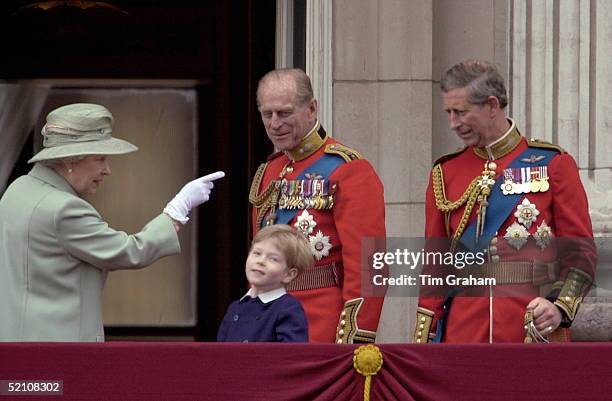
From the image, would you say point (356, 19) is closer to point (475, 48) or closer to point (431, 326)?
point (475, 48)

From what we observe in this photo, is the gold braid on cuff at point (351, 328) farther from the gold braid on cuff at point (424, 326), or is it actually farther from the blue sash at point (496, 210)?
the blue sash at point (496, 210)

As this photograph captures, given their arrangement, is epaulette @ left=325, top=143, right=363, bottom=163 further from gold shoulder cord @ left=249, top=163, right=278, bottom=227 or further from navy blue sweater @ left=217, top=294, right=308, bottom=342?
navy blue sweater @ left=217, top=294, right=308, bottom=342

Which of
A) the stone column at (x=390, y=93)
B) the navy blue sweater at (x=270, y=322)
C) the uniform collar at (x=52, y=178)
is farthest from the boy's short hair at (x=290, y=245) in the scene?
the stone column at (x=390, y=93)

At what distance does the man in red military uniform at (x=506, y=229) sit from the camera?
6875 mm

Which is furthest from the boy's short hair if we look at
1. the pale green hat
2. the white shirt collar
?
the white shirt collar

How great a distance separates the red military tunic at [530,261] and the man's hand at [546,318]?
0.13 ft

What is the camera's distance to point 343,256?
716 cm

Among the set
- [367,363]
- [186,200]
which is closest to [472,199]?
[186,200]

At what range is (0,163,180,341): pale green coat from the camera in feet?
21.8

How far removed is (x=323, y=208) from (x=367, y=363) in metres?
1.23

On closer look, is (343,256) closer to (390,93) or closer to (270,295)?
(270,295)

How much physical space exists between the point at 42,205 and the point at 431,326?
1460 mm

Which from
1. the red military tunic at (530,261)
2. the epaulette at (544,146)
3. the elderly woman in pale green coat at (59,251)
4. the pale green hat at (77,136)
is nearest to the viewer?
the elderly woman in pale green coat at (59,251)

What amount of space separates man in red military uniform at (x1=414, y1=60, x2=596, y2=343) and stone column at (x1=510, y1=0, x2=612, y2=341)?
188 centimetres
